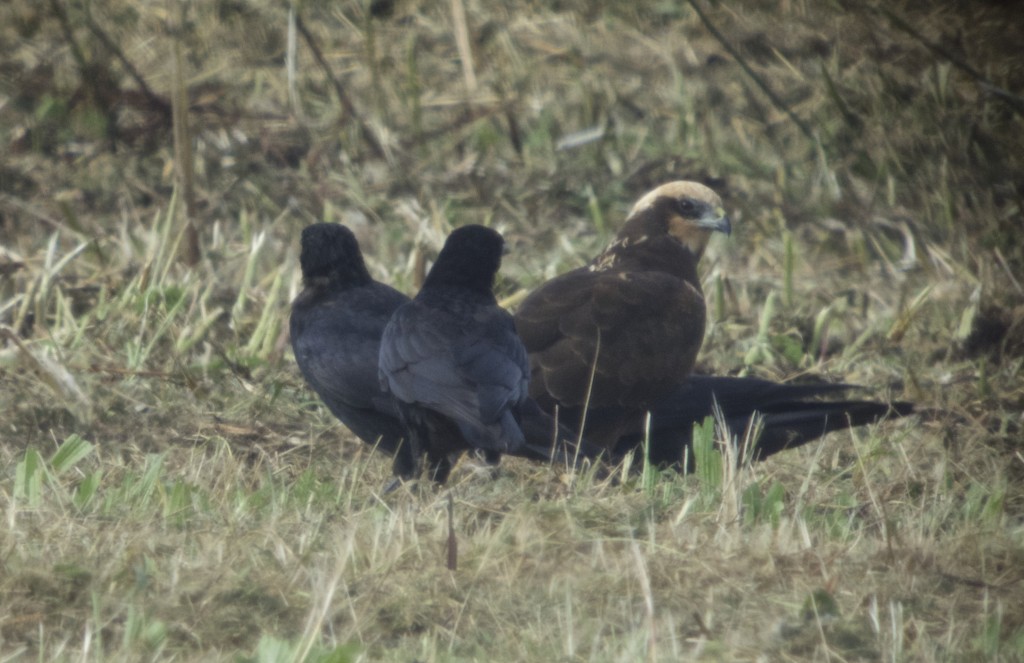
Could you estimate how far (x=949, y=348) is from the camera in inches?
231

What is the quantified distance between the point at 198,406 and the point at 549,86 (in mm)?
3831

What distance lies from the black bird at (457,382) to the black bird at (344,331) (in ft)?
0.49

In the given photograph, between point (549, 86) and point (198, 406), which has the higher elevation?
point (549, 86)

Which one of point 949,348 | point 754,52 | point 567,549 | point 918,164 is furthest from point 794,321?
point 567,549

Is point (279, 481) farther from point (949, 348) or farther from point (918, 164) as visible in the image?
point (918, 164)

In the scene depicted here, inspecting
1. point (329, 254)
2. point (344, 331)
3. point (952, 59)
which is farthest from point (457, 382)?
point (952, 59)

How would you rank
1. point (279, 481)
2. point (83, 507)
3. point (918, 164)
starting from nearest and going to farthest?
point (83, 507)
point (279, 481)
point (918, 164)

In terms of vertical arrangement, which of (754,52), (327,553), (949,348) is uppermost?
(754,52)

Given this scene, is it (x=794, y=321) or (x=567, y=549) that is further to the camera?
(x=794, y=321)

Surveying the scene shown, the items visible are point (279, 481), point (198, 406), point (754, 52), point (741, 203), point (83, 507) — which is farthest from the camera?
point (754, 52)

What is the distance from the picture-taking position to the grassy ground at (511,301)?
9.96 ft

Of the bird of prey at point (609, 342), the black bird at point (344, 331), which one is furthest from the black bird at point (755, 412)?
the black bird at point (344, 331)

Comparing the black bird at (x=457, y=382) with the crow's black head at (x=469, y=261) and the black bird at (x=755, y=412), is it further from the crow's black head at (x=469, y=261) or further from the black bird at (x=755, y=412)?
the black bird at (x=755, y=412)

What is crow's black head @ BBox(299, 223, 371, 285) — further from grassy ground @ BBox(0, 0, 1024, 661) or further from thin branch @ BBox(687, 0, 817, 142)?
thin branch @ BBox(687, 0, 817, 142)
